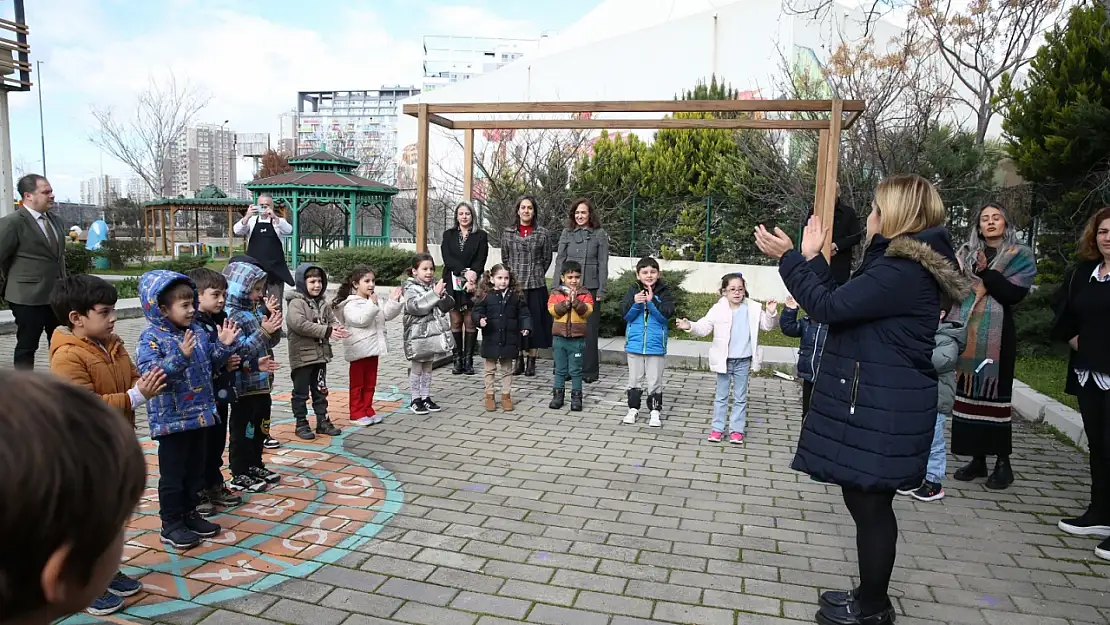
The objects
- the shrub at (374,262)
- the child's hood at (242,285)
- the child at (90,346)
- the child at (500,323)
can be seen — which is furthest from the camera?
the shrub at (374,262)

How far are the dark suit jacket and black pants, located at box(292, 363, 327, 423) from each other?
236 cm

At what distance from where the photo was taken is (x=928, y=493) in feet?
15.9

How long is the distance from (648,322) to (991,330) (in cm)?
262

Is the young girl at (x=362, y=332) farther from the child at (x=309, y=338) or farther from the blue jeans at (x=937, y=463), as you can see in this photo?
the blue jeans at (x=937, y=463)

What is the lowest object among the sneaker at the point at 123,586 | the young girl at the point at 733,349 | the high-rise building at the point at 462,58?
the sneaker at the point at 123,586

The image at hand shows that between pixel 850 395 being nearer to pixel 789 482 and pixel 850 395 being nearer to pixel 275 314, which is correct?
pixel 789 482

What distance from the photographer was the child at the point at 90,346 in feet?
11.2

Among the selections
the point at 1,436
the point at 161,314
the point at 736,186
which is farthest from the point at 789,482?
the point at 736,186

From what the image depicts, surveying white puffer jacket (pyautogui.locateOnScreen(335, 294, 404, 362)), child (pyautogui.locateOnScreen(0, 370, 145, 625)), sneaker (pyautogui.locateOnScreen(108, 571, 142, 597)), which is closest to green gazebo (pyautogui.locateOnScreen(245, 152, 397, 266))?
white puffer jacket (pyautogui.locateOnScreen(335, 294, 404, 362))

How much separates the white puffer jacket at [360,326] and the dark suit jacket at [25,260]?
246cm

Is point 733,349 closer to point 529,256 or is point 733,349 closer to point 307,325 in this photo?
point 529,256

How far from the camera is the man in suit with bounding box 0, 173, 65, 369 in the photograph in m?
6.14

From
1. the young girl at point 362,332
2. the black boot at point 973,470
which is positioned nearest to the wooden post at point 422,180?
the young girl at point 362,332

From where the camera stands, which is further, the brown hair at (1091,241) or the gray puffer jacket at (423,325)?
the gray puffer jacket at (423,325)
